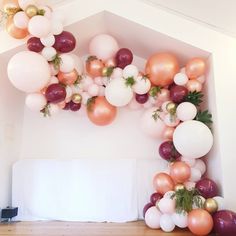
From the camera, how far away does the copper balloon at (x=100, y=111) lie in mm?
2912

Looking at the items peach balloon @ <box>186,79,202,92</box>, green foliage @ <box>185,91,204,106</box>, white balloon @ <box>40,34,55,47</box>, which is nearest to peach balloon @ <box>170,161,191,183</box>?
green foliage @ <box>185,91,204,106</box>

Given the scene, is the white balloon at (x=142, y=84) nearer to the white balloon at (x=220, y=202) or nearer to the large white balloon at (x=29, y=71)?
the large white balloon at (x=29, y=71)

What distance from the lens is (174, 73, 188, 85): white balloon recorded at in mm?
2715

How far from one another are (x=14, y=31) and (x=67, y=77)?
603mm

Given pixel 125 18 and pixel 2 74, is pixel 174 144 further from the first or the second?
pixel 2 74

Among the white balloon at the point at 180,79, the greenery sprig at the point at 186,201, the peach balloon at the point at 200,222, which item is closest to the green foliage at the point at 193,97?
the white balloon at the point at 180,79

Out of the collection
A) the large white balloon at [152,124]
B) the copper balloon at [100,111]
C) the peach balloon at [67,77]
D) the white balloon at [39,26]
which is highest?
the white balloon at [39,26]

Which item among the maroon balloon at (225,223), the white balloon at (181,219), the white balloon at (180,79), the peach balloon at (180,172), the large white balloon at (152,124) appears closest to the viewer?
the maroon balloon at (225,223)

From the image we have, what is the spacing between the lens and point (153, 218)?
8.41ft

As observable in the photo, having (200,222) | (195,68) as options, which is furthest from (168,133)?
(200,222)

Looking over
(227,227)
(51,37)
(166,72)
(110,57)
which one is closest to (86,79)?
(110,57)

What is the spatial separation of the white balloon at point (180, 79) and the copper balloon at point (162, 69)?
0.16ft

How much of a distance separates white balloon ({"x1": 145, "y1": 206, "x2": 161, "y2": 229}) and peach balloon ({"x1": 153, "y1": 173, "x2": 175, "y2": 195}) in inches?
6.8

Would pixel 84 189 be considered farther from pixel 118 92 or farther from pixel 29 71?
pixel 29 71
